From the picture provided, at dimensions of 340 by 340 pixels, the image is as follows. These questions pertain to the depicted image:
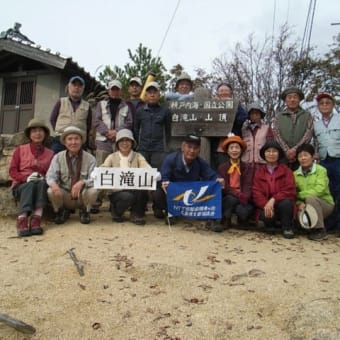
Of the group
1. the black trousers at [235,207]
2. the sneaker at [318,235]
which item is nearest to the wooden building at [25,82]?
the black trousers at [235,207]

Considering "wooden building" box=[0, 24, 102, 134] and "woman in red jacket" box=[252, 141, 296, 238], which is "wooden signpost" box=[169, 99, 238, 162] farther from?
"wooden building" box=[0, 24, 102, 134]

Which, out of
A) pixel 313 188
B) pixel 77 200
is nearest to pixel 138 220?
pixel 77 200

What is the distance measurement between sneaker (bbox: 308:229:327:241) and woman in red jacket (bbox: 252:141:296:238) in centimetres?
26

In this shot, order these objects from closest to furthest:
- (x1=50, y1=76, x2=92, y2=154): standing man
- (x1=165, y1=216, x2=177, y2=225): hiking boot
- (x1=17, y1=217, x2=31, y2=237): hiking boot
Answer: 1. (x1=17, y1=217, x2=31, y2=237): hiking boot
2. (x1=165, y1=216, x2=177, y2=225): hiking boot
3. (x1=50, y1=76, x2=92, y2=154): standing man

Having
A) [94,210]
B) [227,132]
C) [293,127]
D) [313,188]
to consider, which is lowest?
[94,210]

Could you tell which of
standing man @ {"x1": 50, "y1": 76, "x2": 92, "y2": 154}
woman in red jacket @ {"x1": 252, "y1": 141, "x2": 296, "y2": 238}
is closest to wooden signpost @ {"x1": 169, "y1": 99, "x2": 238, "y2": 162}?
woman in red jacket @ {"x1": 252, "y1": 141, "x2": 296, "y2": 238}

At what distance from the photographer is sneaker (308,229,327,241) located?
504 centimetres

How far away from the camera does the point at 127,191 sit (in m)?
5.25

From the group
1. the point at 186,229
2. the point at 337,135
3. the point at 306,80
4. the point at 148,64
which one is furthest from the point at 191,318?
the point at 306,80

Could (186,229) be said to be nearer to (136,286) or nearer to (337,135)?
(136,286)

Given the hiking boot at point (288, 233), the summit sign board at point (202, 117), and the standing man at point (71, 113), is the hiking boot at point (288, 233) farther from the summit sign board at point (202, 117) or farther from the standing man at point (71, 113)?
the standing man at point (71, 113)

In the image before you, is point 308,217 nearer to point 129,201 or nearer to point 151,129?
point 129,201

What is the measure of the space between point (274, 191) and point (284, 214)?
0.34 meters

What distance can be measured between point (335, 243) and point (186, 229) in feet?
6.27
